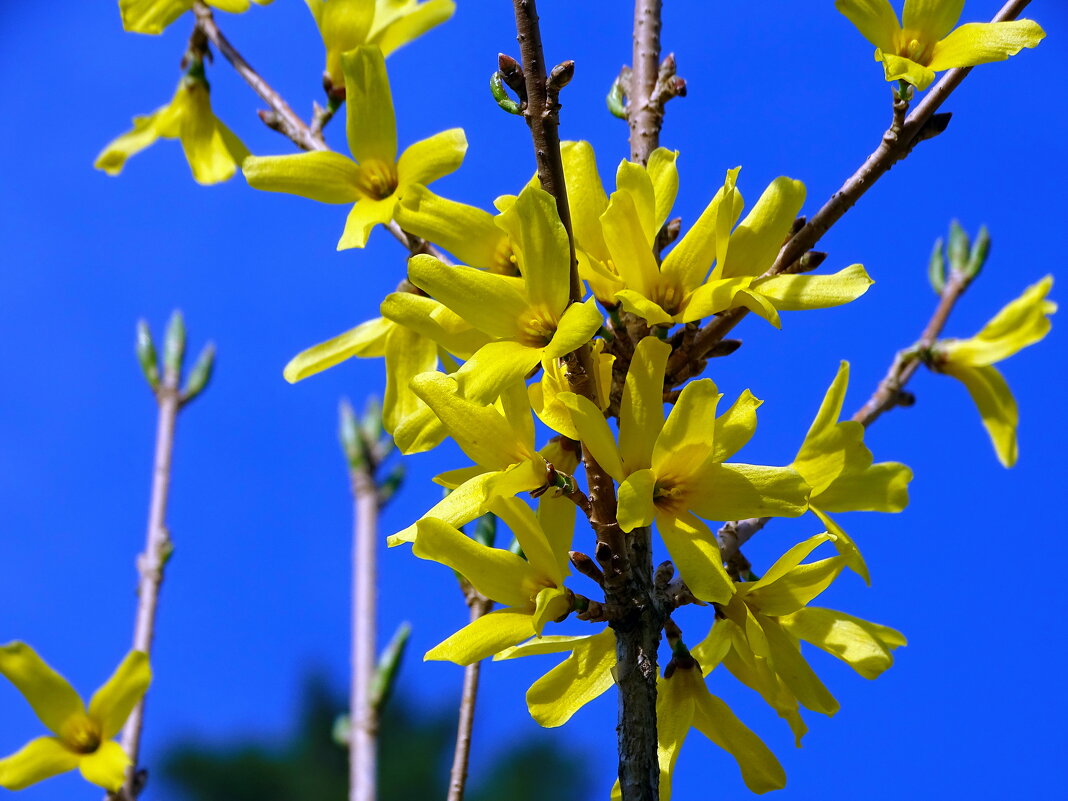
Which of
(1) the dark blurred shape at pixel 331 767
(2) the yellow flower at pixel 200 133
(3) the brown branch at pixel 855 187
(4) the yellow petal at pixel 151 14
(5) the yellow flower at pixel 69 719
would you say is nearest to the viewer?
(3) the brown branch at pixel 855 187

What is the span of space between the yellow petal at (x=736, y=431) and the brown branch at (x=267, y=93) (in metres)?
0.72

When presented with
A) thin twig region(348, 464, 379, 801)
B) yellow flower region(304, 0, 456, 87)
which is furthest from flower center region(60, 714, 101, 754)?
yellow flower region(304, 0, 456, 87)

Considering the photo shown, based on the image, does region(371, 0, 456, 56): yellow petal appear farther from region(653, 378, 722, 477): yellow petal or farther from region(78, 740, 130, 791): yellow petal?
region(78, 740, 130, 791): yellow petal

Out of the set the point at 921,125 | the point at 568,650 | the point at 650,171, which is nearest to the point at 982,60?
the point at 921,125

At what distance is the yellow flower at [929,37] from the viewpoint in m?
0.90

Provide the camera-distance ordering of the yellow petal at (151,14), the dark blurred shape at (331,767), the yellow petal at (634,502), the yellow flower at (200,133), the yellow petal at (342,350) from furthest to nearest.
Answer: the dark blurred shape at (331,767) < the yellow flower at (200,133) < the yellow petal at (151,14) < the yellow petal at (342,350) < the yellow petal at (634,502)

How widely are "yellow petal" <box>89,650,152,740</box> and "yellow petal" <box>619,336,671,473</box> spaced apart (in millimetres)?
817

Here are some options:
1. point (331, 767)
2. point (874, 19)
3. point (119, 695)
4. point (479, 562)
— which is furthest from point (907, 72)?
point (331, 767)

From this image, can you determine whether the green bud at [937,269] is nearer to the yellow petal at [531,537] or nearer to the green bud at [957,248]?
the green bud at [957,248]

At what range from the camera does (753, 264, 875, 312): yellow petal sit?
0.84 meters

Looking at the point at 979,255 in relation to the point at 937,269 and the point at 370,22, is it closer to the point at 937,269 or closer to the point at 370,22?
the point at 937,269

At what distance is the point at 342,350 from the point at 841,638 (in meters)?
0.61

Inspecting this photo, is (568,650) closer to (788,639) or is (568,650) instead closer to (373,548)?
(788,639)

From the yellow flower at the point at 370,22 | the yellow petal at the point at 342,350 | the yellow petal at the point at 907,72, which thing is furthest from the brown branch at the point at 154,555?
the yellow petal at the point at 907,72
